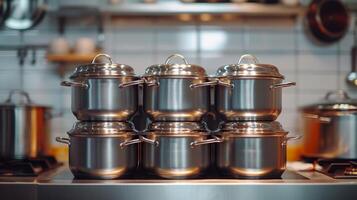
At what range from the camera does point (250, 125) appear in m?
0.97

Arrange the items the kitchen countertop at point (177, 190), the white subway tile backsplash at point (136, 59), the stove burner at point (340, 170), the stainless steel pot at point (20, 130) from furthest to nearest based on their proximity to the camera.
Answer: the white subway tile backsplash at point (136, 59), the stainless steel pot at point (20, 130), the stove burner at point (340, 170), the kitchen countertop at point (177, 190)

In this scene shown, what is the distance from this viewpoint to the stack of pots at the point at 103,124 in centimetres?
95

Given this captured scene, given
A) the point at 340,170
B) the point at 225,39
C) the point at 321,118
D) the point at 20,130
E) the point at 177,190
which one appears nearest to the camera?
the point at 177,190

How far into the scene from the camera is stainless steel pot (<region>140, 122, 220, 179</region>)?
3.09ft

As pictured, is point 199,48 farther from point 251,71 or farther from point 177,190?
point 177,190

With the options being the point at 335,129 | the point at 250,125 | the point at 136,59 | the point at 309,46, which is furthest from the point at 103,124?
the point at 309,46

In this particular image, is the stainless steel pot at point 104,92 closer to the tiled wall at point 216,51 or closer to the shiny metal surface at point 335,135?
the shiny metal surface at point 335,135

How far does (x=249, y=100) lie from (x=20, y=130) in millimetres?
807

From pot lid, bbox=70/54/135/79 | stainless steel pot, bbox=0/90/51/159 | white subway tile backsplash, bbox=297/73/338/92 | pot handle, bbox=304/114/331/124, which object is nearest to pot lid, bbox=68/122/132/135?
pot lid, bbox=70/54/135/79

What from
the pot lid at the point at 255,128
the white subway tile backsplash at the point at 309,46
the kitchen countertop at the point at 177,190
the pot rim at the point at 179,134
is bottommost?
the kitchen countertop at the point at 177,190

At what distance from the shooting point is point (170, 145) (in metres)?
0.94

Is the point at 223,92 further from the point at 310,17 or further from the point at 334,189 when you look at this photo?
the point at 310,17

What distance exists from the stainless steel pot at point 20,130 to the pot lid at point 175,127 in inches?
24.1

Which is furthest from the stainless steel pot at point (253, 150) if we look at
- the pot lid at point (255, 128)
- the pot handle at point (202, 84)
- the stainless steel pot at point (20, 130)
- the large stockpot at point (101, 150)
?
the stainless steel pot at point (20, 130)
